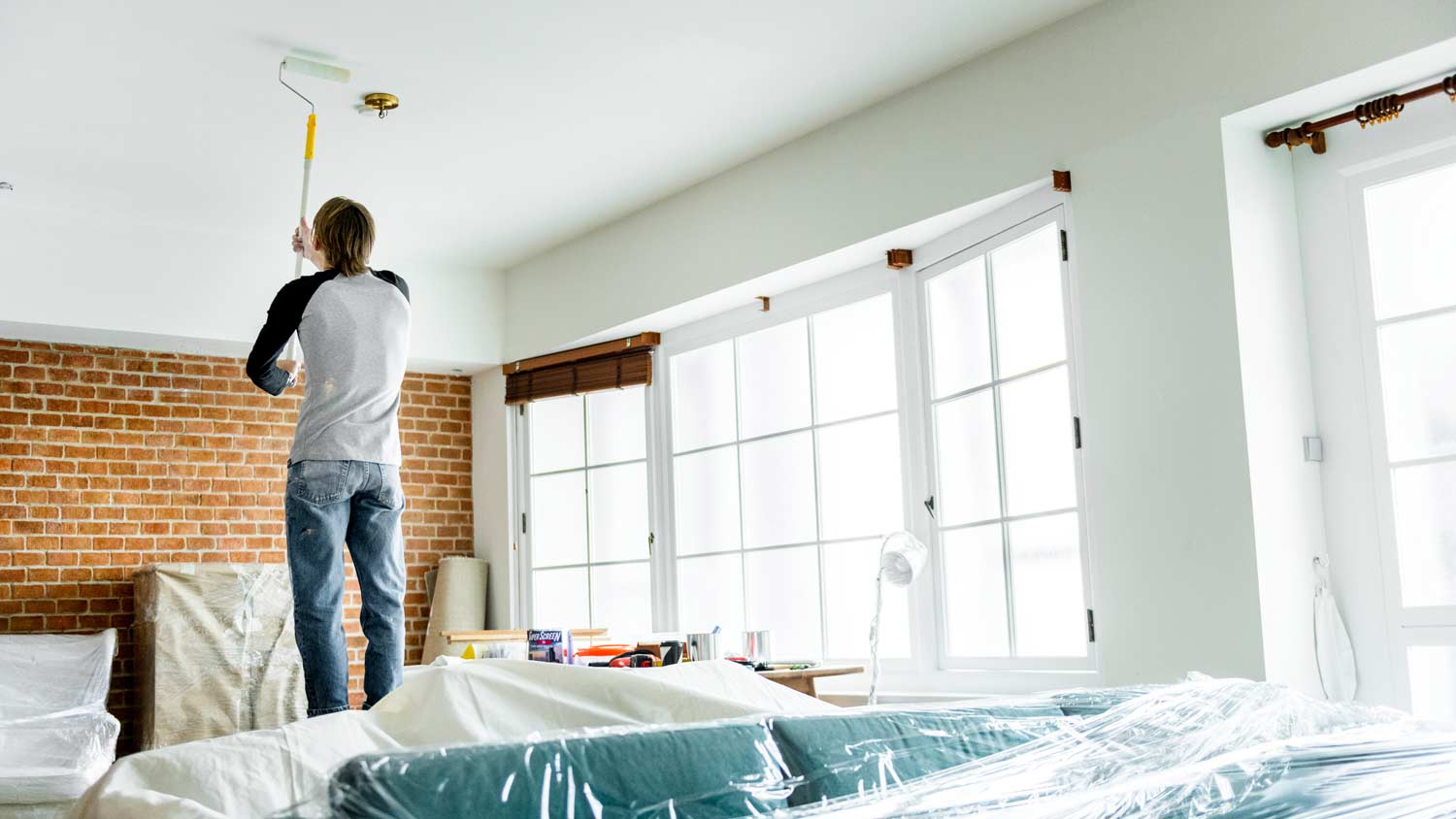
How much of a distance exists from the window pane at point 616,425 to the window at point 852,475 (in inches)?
0.4

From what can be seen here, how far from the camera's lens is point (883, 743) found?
4.39 ft

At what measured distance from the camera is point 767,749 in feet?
4.12

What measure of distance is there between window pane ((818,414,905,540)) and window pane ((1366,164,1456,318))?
65.3 inches

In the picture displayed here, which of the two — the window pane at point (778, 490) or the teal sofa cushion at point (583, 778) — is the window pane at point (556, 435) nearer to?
the window pane at point (778, 490)

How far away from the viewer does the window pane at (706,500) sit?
500 cm

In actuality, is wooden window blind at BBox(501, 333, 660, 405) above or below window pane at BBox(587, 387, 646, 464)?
above

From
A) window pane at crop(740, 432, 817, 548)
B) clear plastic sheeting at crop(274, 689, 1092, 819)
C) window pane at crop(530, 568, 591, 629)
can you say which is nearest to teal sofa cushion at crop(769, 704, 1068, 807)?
clear plastic sheeting at crop(274, 689, 1092, 819)

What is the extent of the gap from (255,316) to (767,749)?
4.64 metres

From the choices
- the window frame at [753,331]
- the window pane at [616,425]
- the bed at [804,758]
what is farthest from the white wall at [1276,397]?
the window pane at [616,425]

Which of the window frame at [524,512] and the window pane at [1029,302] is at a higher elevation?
the window pane at [1029,302]

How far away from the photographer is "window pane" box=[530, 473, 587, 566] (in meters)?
5.68

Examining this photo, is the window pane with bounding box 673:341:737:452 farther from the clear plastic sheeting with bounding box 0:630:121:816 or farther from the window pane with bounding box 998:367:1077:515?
the clear plastic sheeting with bounding box 0:630:121:816

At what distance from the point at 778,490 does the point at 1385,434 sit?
228 cm

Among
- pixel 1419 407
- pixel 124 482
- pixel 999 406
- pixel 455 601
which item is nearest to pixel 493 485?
pixel 455 601
